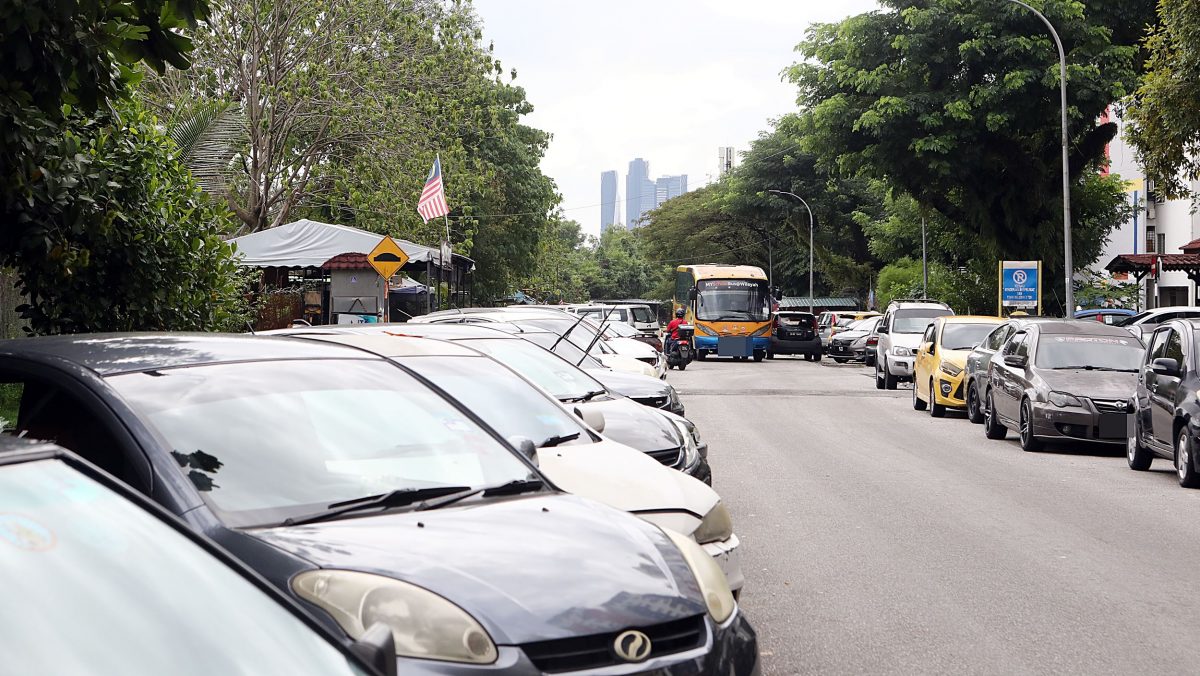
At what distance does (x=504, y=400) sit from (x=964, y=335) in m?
16.8

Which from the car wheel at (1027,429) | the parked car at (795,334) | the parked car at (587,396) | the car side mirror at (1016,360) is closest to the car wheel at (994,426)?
the car side mirror at (1016,360)

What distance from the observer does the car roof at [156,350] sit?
186 inches

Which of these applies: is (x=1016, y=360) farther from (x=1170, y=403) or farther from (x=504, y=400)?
(x=504, y=400)

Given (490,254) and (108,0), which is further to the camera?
(490,254)

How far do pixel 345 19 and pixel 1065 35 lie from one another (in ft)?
61.1

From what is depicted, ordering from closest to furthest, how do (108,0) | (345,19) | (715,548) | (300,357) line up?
(300,357)
(715,548)
(108,0)
(345,19)

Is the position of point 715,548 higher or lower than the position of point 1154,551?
higher

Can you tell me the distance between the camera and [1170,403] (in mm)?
13148

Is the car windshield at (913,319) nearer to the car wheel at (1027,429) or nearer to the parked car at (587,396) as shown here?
the car wheel at (1027,429)

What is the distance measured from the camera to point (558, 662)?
3.83 metres

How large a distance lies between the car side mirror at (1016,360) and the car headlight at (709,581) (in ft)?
44.3

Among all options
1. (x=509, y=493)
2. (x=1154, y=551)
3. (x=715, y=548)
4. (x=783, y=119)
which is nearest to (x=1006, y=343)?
(x=1154, y=551)

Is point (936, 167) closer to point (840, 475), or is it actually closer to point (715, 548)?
point (840, 475)

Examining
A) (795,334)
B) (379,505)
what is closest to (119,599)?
(379,505)
